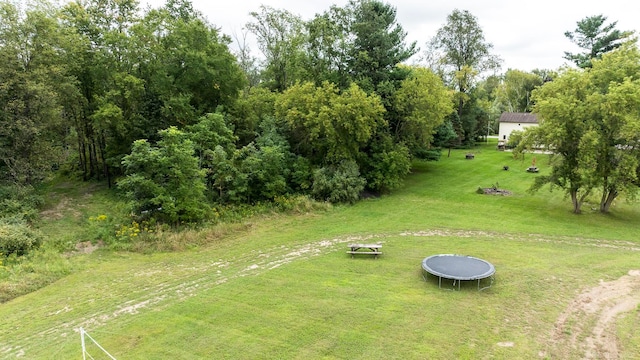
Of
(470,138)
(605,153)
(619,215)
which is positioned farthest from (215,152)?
(470,138)

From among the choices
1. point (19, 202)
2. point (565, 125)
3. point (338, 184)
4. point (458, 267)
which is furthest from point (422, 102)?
point (19, 202)

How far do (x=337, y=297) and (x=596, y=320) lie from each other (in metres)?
7.40

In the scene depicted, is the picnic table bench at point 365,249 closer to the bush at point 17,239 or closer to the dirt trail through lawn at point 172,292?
the dirt trail through lawn at point 172,292

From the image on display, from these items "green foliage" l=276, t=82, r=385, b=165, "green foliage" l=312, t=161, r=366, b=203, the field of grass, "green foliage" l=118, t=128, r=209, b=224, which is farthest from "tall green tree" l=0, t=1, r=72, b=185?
"green foliage" l=312, t=161, r=366, b=203

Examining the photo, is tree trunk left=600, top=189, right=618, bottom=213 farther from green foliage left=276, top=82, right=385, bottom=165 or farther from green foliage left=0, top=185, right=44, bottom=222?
green foliage left=0, top=185, right=44, bottom=222

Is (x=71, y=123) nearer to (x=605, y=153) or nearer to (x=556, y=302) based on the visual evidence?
(x=556, y=302)

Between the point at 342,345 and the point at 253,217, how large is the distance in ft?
42.2

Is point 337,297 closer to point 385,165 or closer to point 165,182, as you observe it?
point 165,182

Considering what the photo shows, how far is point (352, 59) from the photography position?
1126 inches

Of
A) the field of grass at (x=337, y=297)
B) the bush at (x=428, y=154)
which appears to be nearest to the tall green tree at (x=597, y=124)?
the field of grass at (x=337, y=297)

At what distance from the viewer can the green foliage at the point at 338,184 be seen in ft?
80.1

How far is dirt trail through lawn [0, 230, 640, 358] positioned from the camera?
10148 millimetres

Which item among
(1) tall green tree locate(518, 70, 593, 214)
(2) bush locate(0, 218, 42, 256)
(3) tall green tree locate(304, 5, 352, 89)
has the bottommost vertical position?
(2) bush locate(0, 218, 42, 256)

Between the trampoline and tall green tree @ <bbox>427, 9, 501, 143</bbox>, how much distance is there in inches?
1290
